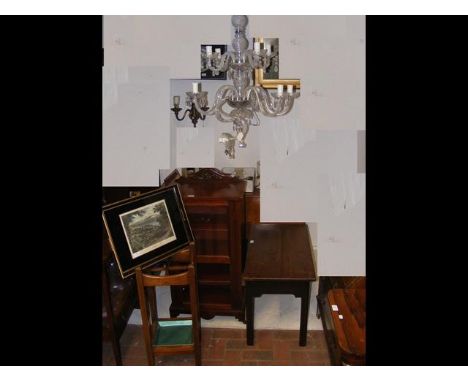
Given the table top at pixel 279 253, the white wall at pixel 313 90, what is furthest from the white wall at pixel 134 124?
the table top at pixel 279 253

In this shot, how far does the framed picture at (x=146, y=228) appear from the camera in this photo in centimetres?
278

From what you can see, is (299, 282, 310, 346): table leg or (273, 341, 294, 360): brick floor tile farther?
(273, 341, 294, 360): brick floor tile

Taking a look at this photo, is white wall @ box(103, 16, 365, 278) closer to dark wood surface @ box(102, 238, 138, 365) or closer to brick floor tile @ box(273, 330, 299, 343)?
dark wood surface @ box(102, 238, 138, 365)

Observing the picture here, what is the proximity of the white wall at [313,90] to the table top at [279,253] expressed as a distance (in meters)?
1.06

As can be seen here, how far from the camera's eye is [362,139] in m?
1.94

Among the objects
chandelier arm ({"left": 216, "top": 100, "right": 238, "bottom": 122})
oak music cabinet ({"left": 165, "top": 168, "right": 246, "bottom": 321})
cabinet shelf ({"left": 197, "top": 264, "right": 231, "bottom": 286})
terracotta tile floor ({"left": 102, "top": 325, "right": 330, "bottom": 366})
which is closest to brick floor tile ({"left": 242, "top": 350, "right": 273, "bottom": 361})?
terracotta tile floor ({"left": 102, "top": 325, "right": 330, "bottom": 366})

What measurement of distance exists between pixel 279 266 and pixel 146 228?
3.52 feet

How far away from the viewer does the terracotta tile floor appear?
10.6ft


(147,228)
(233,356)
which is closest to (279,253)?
(233,356)

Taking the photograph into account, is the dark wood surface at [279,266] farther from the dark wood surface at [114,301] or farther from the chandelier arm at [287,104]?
the chandelier arm at [287,104]

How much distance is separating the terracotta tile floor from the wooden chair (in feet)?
0.86

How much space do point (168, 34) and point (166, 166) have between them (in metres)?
0.70

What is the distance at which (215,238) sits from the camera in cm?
349

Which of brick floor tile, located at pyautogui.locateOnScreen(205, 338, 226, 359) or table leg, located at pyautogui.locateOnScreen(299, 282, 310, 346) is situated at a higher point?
table leg, located at pyautogui.locateOnScreen(299, 282, 310, 346)
